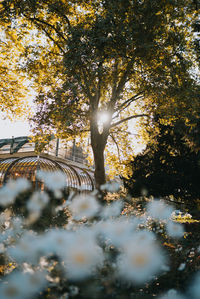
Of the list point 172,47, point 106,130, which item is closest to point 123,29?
point 172,47

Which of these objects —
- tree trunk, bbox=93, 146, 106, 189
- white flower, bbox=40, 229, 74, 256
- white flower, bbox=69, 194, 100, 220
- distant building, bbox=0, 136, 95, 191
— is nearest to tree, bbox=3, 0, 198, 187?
tree trunk, bbox=93, 146, 106, 189

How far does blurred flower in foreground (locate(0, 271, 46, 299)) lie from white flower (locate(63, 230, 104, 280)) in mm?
212

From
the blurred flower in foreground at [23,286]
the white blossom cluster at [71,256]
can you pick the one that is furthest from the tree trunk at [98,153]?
the blurred flower in foreground at [23,286]

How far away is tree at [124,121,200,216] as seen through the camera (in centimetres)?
1452

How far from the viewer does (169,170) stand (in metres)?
15.5

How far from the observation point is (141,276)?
182 centimetres

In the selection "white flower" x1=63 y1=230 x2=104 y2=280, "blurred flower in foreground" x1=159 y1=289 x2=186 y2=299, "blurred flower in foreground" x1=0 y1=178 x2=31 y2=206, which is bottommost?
"blurred flower in foreground" x1=159 y1=289 x2=186 y2=299

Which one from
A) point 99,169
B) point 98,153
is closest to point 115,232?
point 99,169

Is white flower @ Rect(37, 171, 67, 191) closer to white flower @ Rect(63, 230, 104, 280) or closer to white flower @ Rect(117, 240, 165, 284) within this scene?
white flower @ Rect(63, 230, 104, 280)

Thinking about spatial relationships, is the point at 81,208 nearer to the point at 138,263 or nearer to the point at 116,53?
the point at 138,263

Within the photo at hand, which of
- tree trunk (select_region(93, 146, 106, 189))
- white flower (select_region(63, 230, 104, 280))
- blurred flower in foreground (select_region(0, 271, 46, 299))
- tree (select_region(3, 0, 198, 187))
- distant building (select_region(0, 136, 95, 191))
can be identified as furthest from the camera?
distant building (select_region(0, 136, 95, 191))

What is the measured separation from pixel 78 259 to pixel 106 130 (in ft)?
33.1

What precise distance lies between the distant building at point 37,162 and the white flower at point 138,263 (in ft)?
40.7

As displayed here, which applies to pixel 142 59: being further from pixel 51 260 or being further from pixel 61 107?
pixel 51 260
